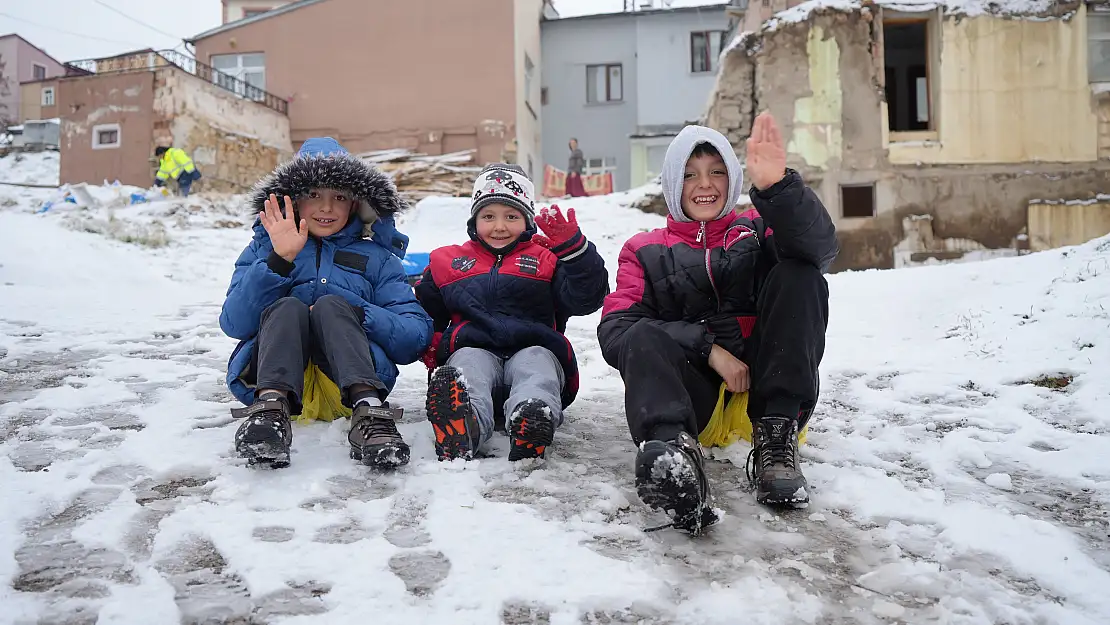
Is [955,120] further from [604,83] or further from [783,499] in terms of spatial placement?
[604,83]

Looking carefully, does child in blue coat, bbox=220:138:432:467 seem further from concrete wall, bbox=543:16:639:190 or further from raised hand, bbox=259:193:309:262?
concrete wall, bbox=543:16:639:190

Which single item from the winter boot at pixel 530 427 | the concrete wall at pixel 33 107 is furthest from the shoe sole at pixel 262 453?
the concrete wall at pixel 33 107

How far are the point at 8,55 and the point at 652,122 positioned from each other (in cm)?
2697

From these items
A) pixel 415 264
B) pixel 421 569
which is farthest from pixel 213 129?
pixel 421 569

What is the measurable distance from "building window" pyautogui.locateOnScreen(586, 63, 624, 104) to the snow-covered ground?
19.5 m

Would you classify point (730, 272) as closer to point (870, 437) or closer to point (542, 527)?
point (870, 437)

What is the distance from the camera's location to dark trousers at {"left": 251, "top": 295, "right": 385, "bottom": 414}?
92.8 inches

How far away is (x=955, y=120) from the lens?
10289 millimetres

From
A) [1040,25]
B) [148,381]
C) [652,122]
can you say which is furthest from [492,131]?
[148,381]

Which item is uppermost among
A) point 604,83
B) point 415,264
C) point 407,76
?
point 604,83

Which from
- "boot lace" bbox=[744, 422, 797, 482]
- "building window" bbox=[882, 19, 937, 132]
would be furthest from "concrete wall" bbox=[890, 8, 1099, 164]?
"boot lace" bbox=[744, 422, 797, 482]

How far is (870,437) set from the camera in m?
2.64

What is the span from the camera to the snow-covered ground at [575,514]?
4.85 feet

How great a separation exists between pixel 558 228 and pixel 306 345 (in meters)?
0.98
